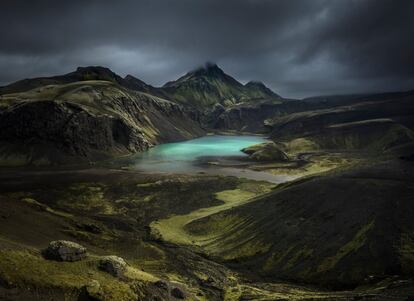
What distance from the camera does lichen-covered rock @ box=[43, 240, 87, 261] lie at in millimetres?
39531

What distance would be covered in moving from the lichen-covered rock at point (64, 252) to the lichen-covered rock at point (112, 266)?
8.61 feet

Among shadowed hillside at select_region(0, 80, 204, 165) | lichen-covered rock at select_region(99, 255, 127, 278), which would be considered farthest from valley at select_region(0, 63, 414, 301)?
shadowed hillside at select_region(0, 80, 204, 165)

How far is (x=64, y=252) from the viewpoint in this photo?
3991cm

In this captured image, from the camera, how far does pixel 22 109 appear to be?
561ft

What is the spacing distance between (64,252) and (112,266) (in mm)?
5358

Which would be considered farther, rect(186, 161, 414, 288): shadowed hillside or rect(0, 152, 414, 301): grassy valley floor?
rect(186, 161, 414, 288): shadowed hillside

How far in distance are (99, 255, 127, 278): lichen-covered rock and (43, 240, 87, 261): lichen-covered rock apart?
8.61ft

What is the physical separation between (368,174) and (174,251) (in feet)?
132

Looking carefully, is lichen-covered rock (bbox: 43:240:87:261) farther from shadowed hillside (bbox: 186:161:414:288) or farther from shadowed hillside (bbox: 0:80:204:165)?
shadowed hillside (bbox: 0:80:204:165)

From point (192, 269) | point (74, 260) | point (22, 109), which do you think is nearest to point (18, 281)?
point (74, 260)

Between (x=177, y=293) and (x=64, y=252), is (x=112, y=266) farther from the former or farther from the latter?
(x=177, y=293)

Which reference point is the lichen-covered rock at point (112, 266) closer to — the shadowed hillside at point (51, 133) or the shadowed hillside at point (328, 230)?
the shadowed hillside at point (328, 230)

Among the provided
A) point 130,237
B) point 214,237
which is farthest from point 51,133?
point 214,237

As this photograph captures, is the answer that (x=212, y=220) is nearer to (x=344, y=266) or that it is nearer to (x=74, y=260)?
(x=344, y=266)
